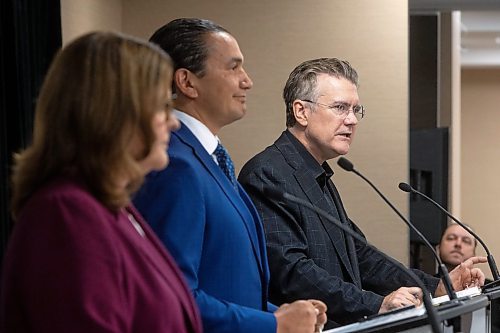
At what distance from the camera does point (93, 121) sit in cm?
137

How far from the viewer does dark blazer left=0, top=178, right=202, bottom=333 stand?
131 centimetres

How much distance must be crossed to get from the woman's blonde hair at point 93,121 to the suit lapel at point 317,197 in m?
1.48

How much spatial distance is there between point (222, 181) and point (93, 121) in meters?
0.69

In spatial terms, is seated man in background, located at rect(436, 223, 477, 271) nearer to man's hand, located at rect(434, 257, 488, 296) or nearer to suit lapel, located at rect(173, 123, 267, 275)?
man's hand, located at rect(434, 257, 488, 296)

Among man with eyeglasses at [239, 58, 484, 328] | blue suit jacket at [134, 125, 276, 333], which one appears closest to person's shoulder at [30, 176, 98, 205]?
blue suit jacket at [134, 125, 276, 333]

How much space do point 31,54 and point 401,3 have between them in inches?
82.9

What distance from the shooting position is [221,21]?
4.71m

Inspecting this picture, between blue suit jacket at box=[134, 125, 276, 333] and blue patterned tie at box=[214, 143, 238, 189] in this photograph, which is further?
blue patterned tie at box=[214, 143, 238, 189]

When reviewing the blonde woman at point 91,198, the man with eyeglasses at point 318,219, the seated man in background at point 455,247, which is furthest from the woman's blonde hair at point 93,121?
Result: the seated man in background at point 455,247

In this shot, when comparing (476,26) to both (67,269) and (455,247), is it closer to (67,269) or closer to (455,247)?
(455,247)

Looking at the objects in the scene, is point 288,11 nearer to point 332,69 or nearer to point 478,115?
point 332,69

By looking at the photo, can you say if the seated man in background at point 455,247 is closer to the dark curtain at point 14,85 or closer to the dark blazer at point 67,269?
the dark curtain at point 14,85

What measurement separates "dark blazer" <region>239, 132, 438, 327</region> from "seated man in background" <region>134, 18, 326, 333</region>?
491 millimetres

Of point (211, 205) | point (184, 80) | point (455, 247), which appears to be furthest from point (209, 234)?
point (455, 247)
